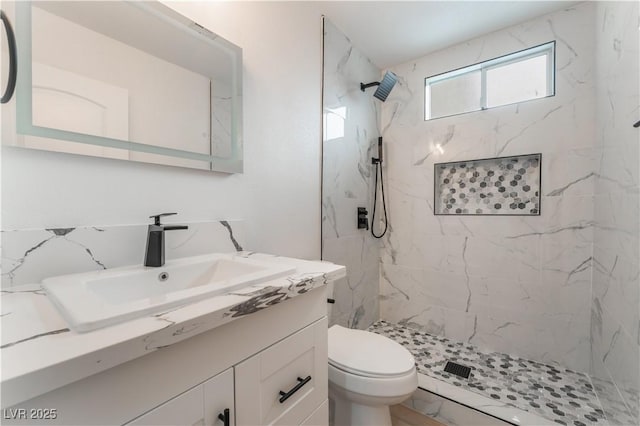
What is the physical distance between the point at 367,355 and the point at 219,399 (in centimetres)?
85

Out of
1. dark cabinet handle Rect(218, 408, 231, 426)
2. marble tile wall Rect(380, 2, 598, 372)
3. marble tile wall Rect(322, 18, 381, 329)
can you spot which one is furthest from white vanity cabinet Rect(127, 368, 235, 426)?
marble tile wall Rect(380, 2, 598, 372)

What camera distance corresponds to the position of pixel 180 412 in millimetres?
542

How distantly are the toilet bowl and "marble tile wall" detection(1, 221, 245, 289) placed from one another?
83 centimetres

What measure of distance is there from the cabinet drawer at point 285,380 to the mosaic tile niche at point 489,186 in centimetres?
174

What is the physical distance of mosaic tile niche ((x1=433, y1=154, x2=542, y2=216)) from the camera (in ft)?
6.30

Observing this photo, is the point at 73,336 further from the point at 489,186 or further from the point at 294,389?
the point at 489,186

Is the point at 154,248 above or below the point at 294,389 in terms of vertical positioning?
above

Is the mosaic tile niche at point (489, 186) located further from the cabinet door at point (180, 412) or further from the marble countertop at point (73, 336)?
the cabinet door at point (180, 412)

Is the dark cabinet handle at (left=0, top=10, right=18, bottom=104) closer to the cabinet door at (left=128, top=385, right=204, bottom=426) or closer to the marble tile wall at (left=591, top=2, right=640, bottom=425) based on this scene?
the cabinet door at (left=128, top=385, right=204, bottom=426)

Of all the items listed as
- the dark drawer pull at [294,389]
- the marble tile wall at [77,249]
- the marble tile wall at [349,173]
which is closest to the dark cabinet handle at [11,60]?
the marble tile wall at [77,249]

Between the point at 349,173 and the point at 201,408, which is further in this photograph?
the point at 349,173

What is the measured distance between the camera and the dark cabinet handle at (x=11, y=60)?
28.6 inches

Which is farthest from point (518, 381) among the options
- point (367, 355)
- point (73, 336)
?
point (73, 336)

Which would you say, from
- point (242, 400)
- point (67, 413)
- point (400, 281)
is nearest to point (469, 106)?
point (400, 281)
